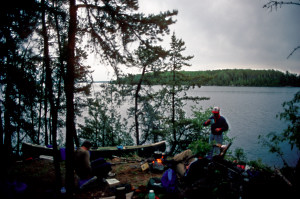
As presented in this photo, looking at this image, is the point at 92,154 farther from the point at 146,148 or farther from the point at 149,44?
the point at 149,44

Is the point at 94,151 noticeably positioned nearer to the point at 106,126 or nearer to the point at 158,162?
the point at 158,162

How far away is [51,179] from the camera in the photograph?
6.24 metres

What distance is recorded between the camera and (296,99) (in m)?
4.30

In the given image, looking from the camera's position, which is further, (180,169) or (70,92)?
(180,169)

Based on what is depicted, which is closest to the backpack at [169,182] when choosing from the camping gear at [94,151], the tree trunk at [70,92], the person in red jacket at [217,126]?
the person in red jacket at [217,126]

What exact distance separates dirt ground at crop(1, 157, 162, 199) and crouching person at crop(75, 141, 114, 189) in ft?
0.64

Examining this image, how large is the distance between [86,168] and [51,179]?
7.37 ft

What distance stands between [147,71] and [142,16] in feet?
29.5

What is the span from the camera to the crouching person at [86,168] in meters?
5.06

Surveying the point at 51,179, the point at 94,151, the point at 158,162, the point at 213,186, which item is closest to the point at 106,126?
the point at 94,151

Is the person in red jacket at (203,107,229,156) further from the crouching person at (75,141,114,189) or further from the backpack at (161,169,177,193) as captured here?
the crouching person at (75,141,114,189)

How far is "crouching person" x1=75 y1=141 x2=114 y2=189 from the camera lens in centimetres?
506

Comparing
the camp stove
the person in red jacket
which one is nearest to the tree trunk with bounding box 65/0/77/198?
the camp stove

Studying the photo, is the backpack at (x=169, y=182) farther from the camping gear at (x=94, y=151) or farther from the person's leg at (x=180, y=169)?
the camping gear at (x=94, y=151)
